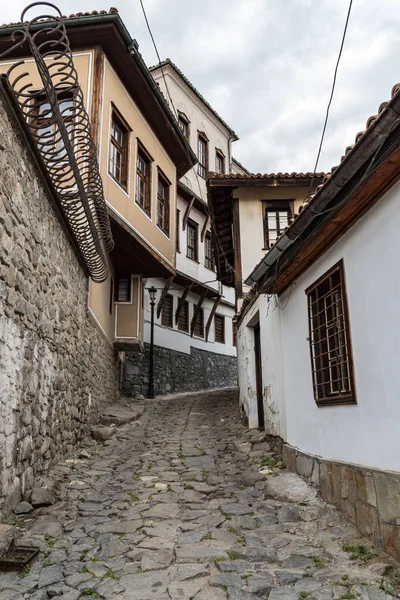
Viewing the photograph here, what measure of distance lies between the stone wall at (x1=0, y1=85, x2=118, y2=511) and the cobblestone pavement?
1.71 ft

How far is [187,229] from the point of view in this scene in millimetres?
18641

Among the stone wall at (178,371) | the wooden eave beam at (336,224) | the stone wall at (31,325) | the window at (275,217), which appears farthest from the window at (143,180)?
the stone wall at (178,371)

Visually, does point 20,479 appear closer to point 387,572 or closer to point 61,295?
point 61,295

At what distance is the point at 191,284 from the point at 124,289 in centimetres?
608

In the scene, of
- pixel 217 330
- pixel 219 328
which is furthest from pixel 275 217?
pixel 219 328

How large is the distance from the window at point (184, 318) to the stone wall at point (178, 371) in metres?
0.93

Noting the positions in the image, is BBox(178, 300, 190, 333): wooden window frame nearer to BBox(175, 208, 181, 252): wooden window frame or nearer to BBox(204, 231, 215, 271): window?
BBox(204, 231, 215, 271): window

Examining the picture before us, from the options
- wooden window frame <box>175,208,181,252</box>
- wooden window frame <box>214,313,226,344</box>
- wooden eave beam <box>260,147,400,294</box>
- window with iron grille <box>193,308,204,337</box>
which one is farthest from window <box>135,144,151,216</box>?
wooden window frame <box>214,313,226,344</box>

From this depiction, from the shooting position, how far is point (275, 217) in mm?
12531

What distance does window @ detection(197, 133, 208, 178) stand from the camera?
19.1 metres

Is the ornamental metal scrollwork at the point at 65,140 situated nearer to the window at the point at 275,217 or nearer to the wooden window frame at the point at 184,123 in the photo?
the window at the point at 275,217

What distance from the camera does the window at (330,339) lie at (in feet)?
14.7

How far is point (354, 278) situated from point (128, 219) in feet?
A: 20.7

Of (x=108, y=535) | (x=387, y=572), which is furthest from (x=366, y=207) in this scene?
(x=108, y=535)
